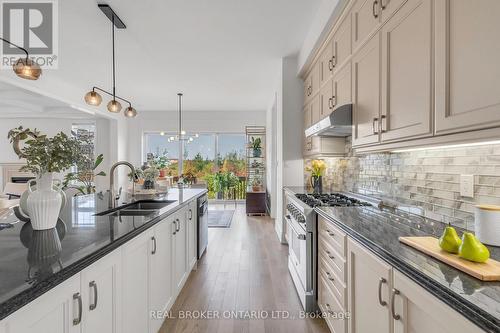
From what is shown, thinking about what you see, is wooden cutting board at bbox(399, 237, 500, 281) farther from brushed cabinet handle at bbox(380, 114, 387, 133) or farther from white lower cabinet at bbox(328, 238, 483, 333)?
brushed cabinet handle at bbox(380, 114, 387, 133)

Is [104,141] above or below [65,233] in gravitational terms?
above

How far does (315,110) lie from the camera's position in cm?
343

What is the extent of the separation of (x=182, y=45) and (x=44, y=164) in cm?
306

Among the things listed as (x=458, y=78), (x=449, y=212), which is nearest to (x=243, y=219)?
(x=449, y=212)

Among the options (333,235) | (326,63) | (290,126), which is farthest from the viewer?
(290,126)

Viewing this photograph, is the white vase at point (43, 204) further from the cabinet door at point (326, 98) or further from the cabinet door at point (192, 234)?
the cabinet door at point (326, 98)

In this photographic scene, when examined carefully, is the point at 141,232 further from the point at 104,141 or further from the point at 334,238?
the point at 104,141

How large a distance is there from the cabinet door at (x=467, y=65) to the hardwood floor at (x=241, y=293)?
1801 mm

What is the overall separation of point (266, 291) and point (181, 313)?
85 centimetres

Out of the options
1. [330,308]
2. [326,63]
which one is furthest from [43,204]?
[326,63]

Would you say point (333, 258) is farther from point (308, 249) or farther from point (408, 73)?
point (408, 73)

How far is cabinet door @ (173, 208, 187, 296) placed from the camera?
232 cm

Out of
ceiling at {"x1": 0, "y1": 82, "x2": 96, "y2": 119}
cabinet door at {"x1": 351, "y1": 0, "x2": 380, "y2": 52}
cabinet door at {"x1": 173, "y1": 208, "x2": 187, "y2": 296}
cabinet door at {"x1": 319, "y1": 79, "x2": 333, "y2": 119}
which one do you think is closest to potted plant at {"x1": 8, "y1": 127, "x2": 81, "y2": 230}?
cabinet door at {"x1": 173, "y1": 208, "x2": 187, "y2": 296}

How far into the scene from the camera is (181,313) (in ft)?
7.43
